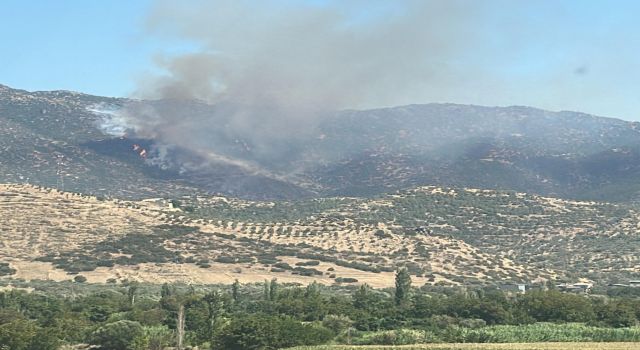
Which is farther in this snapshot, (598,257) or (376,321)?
(598,257)

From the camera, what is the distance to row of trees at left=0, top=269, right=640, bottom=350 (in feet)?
196

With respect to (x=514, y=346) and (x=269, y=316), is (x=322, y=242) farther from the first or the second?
(x=514, y=346)

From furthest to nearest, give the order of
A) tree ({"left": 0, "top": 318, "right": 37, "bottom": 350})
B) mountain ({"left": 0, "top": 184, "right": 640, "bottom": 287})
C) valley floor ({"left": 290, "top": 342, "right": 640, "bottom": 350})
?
mountain ({"left": 0, "top": 184, "right": 640, "bottom": 287}) → valley floor ({"left": 290, "top": 342, "right": 640, "bottom": 350}) → tree ({"left": 0, "top": 318, "right": 37, "bottom": 350})

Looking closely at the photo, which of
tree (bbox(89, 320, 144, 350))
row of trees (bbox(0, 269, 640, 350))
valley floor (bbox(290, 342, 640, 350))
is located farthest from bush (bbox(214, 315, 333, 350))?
tree (bbox(89, 320, 144, 350))

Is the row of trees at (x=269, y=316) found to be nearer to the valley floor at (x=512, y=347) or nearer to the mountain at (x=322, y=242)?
the valley floor at (x=512, y=347)

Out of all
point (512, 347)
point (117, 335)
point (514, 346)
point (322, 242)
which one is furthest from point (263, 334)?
point (322, 242)

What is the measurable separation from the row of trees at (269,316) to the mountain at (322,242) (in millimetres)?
29045

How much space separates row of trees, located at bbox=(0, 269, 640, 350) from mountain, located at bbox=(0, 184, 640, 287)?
2905 centimetres

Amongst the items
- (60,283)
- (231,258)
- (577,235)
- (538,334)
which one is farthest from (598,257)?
(60,283)

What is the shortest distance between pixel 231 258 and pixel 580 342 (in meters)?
63.6

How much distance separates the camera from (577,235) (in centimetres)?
14350

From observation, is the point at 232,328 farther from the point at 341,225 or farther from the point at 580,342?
the point at 341,225

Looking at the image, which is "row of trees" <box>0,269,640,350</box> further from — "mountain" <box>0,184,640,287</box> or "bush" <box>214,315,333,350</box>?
"mountain" <box>0,184,640,287</box>

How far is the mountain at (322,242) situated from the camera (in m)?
110
